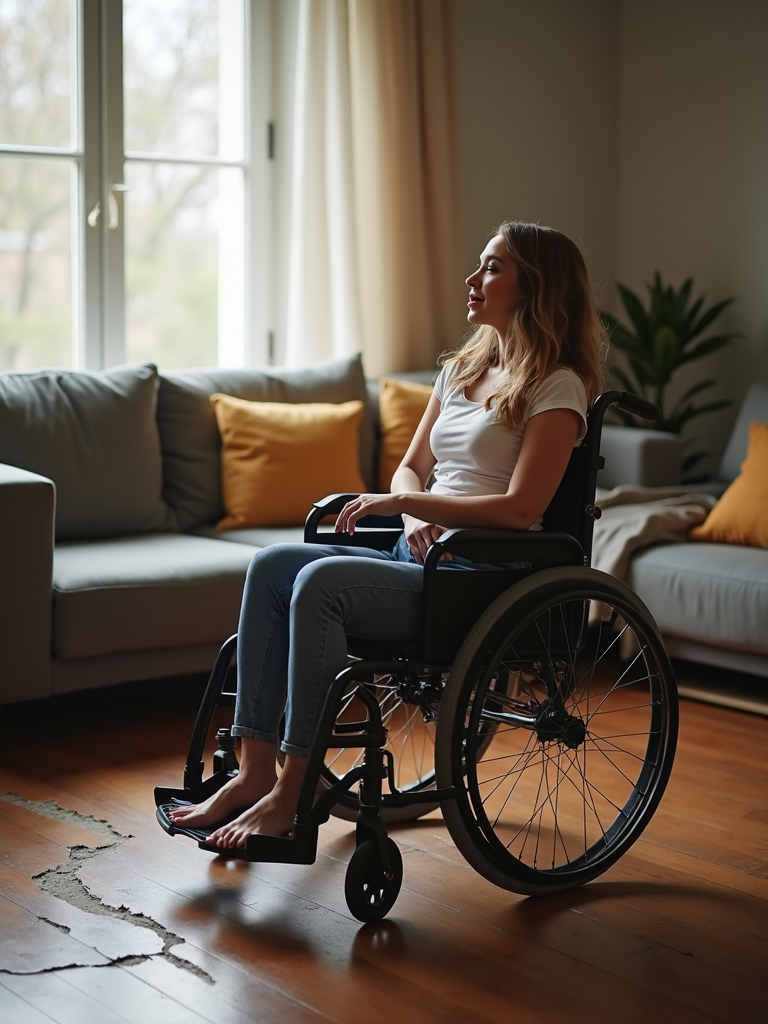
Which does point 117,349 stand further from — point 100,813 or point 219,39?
point 100,813

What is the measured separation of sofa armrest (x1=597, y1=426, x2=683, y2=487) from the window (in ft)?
3.99

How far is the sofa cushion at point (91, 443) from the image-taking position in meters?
3.25

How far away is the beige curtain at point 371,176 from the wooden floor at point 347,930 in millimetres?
1977

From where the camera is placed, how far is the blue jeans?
6.36 feet

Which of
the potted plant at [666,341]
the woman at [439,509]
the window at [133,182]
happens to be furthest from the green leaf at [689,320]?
the woman at [439,509]

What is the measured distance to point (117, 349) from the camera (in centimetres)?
394

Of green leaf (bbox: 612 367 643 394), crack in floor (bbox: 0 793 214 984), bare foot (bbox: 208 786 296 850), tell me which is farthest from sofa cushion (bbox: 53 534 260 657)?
green leaf (bbox: 612 367 643 394)

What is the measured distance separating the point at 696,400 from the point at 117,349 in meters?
2.22

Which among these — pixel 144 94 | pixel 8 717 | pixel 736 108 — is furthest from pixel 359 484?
pixel 736 108

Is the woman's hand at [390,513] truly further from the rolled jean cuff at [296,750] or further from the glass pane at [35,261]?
the glass pane at [35,261]

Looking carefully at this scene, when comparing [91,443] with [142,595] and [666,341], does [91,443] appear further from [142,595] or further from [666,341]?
[666,341]

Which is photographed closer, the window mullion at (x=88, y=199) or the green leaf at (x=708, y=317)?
the window mullion at (x=88, y=199)

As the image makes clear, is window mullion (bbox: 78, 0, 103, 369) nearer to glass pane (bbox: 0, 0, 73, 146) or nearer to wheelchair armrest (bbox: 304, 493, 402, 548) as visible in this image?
glass pane (bbox: 0, 0, 73, 146)

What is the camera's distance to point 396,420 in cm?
384
